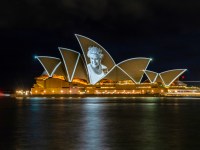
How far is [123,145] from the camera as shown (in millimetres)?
13312

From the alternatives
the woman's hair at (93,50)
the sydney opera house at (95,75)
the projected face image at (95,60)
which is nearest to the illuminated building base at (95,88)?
the sydney opera house at (95,75)

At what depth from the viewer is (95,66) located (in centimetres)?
8894

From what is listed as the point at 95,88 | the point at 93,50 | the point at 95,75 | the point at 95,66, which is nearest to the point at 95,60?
the point at 95,66

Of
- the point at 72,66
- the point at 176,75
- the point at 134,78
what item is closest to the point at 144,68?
the point at 134,78

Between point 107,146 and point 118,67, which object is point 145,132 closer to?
A: point 107,146

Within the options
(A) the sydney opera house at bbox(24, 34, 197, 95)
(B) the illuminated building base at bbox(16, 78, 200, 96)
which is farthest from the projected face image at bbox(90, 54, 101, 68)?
(B) the illuminated building base at bbox(16, 78, 200, 96)

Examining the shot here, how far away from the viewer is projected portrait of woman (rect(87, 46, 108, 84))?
85938 mm

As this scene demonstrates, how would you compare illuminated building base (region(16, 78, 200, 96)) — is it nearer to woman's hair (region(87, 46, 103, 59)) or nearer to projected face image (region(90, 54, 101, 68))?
projected face image (region(90, 54, 101, 68))

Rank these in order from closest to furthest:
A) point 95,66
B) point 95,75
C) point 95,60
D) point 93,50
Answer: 1. point 93,50
2. point 95,60
3. point 95,66
4. point 95,75

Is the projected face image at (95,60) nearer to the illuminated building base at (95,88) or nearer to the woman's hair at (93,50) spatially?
the woman's hair at (93,50)

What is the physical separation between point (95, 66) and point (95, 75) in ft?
13.5

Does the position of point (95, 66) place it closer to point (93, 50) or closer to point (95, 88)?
point (93, 50)

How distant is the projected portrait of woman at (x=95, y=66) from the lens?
85.9 meters

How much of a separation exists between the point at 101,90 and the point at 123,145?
267 ft
